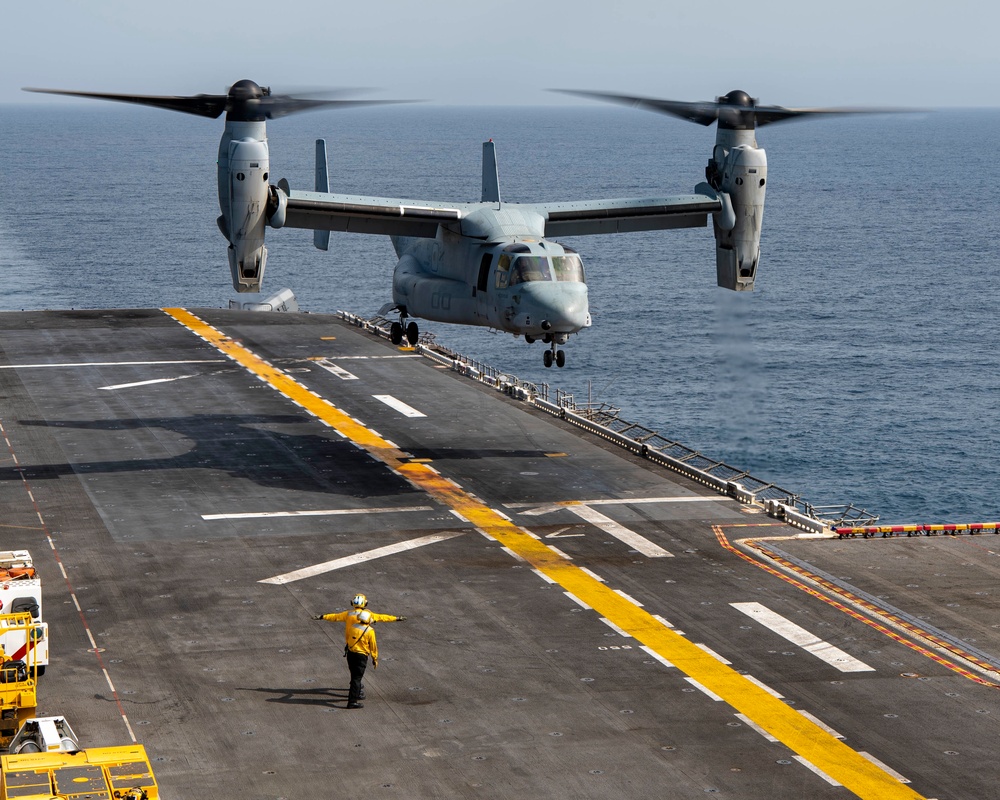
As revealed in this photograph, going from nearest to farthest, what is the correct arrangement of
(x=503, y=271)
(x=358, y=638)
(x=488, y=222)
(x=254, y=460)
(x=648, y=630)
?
(x=358, y=638), (x=648, y=630), (x=503, y=271), (x=488, y=222), (x=254, y=460)

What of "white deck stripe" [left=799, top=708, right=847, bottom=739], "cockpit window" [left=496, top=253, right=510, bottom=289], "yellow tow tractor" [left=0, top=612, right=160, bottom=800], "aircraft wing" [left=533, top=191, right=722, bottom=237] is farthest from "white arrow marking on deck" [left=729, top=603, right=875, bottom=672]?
"yellow tow tractor" [left=0, top=612, right=160, bottom=800]

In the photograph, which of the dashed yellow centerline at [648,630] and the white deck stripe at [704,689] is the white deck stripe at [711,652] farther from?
the white deck stripe at [704,689]

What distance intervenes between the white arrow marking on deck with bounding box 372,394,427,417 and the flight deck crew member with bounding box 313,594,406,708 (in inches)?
1111

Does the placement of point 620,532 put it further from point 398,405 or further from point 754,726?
point 398,405

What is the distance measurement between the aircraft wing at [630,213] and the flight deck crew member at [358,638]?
23.4 meters

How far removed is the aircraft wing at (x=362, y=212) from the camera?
44500mm

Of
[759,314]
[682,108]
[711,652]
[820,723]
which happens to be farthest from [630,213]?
[759,314]

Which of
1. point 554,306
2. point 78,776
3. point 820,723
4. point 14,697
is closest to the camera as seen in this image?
point 78,776

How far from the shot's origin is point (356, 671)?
26.8 m

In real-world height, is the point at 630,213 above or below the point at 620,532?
above

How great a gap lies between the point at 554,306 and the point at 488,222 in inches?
200

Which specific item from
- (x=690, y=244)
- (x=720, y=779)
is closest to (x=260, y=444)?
(x=720, y=779)

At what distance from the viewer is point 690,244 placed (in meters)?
157

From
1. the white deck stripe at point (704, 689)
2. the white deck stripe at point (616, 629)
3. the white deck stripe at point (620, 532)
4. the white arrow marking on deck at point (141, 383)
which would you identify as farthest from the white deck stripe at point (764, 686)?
the white arrow marking on deck at point (141, 383)
